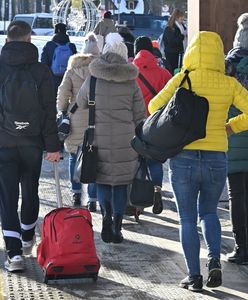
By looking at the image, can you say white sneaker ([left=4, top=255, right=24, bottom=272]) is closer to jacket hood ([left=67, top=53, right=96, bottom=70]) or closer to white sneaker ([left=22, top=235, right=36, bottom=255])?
white sneaker ([left=22, top=235, right=36, bottom=255])

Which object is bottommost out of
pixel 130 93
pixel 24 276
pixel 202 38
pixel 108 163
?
pixel 24 276

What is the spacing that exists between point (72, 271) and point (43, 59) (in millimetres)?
6736

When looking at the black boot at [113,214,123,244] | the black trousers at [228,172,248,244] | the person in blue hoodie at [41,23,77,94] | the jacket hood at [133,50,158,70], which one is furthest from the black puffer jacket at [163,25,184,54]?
the black trousers at [228,172,248,244]

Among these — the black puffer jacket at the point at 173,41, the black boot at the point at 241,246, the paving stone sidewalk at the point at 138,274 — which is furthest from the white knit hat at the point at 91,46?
the black puffer jacket at the point at 173,41

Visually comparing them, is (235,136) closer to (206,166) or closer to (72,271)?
(206,166)

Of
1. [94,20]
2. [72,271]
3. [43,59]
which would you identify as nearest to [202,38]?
[72,271]

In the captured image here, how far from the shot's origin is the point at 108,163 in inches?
280

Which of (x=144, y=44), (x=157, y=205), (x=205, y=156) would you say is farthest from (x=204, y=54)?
(x=144, y=44)

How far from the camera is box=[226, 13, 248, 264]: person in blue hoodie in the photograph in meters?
6.49

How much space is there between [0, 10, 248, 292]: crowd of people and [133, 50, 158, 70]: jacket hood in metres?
0.69

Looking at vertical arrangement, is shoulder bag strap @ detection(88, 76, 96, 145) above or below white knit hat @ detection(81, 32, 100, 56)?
below

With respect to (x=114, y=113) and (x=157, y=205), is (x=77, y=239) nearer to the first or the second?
(x=114, y=113)

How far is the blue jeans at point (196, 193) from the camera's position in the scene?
5.67 metres

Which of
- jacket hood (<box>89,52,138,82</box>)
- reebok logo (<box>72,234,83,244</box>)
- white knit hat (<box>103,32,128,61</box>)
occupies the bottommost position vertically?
reebok logo (<box>72,234,83,244</box>)
